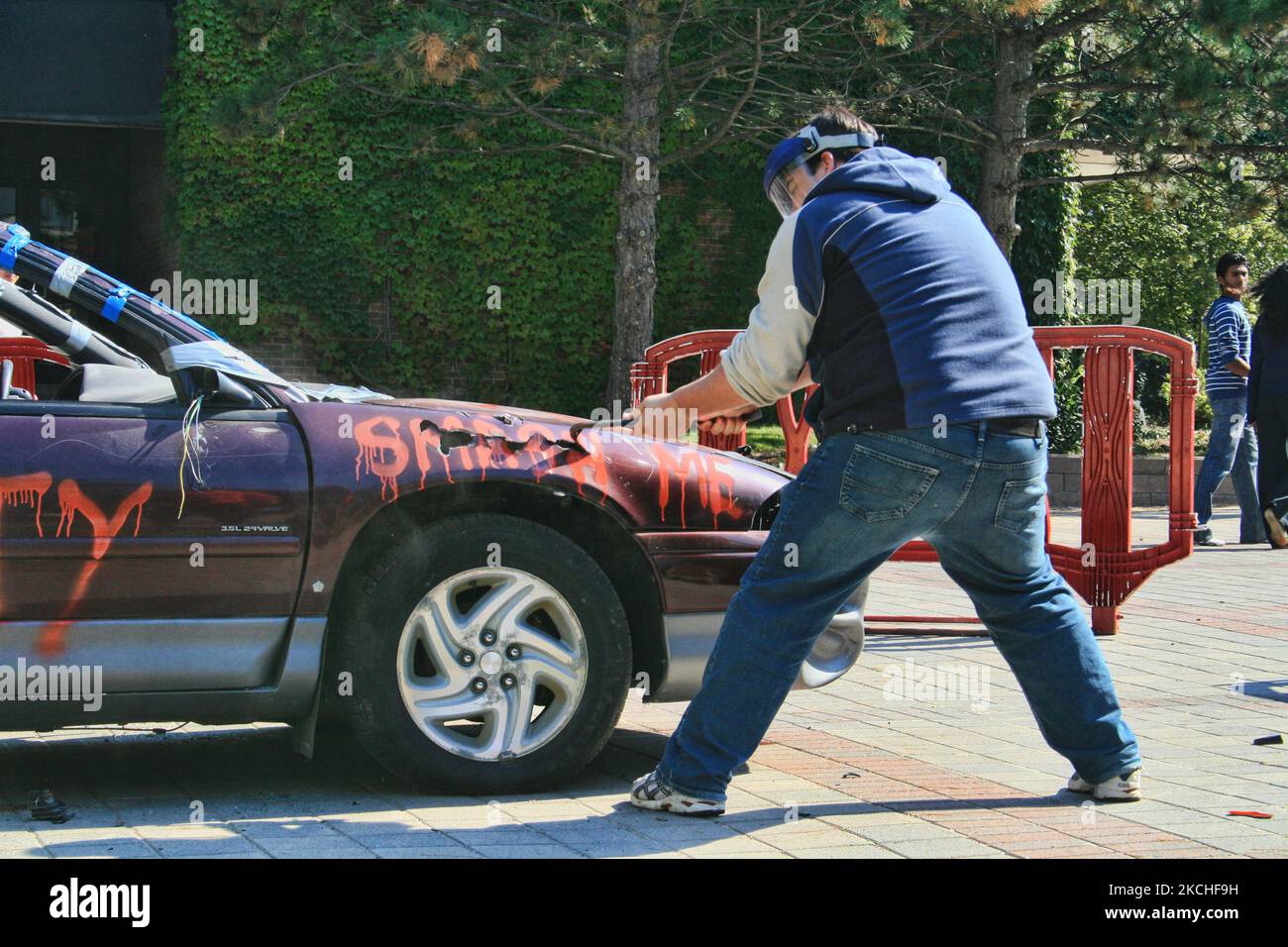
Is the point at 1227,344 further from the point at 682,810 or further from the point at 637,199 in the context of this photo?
the point at 682,810

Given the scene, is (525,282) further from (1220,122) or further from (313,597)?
(313,597)

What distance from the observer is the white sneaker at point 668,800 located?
4.25m

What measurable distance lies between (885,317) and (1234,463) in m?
9.43

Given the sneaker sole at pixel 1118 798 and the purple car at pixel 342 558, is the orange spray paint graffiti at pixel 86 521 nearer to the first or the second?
the purple car at pixel 342 558

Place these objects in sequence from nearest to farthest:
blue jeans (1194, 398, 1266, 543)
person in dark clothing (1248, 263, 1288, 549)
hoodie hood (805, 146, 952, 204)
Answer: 1. hoodie hood (805, 146, 952, 204)
2. person in dark clothing (1248, 263, 1288, 549)
3. blue jeans (1194, 398, 1266, 543)

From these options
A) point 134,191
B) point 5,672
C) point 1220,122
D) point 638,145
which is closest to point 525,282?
point 638,145

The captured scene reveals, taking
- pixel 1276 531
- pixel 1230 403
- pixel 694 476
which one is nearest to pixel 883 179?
pixel 694 476

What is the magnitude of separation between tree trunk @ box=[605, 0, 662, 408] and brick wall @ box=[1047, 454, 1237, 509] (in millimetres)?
4226

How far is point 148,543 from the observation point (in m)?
4.20

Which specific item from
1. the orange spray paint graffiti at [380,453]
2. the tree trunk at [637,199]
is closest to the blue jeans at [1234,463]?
the tree trunk at [637,199]

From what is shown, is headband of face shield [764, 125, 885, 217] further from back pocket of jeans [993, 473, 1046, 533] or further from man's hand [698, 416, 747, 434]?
back pocket of jeans [993, 473, 1046, 533]

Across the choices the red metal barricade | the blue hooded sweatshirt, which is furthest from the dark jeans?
the blue hooded sweatshirt

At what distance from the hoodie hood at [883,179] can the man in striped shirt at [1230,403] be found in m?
8.31

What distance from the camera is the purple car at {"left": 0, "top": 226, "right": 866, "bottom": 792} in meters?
4.17
